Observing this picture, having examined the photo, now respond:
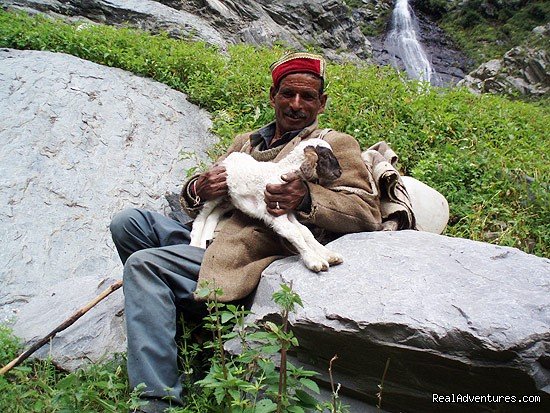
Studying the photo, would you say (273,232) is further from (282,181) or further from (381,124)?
(381,124)

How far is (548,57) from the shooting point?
13.8 meters

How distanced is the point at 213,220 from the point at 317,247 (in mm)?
705

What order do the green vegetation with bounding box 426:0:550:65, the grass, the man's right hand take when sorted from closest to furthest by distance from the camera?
the man's right hand < the grass < the green vegetation with bounding box 426:0:550:65

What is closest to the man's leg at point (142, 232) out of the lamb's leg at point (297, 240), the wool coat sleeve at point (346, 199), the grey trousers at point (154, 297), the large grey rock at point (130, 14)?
the grey trousers at point (154, 297)

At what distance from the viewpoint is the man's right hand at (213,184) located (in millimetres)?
2900

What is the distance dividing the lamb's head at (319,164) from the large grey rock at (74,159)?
1.69m

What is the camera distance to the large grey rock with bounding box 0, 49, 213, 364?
4.37 metres

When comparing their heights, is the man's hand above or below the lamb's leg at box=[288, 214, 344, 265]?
above

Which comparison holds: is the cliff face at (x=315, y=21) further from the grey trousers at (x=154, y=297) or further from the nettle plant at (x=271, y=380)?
the nettle plant at (x=271, y=380)

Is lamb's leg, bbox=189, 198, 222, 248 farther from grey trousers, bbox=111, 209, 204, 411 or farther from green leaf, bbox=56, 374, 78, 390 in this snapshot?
green leaf, bbox=56, 374, 78, 390

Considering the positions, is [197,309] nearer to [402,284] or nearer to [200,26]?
[402,284]

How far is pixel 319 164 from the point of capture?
2.71 metres

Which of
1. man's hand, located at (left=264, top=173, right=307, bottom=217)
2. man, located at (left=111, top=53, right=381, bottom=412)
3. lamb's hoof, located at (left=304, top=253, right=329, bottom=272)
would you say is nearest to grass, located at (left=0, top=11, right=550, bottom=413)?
man, located at (left=111, top=53, right=381, bottom=412)

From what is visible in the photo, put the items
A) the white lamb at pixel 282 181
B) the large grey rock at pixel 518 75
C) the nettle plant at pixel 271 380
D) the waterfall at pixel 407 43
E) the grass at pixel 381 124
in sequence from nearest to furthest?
1. the nettle plant at pixel 271 380
2. the white lamb at pixel 282 181
3. the grass at pixel 381 124
4. the large grey rock at pixel 518 75
5. the waterfall at pixel 407 43
